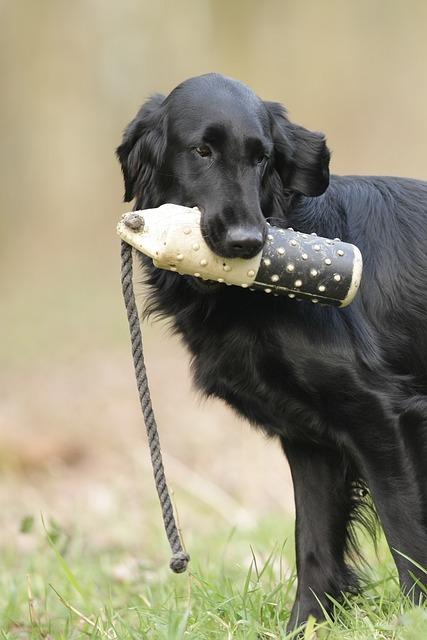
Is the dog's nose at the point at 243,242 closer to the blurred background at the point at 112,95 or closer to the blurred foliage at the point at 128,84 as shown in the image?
the blurred background at the point at 112,95

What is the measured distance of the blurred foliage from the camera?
53.9 feet

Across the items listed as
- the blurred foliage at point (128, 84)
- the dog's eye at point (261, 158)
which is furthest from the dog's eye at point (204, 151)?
the blurred foliage at point (128, 84)

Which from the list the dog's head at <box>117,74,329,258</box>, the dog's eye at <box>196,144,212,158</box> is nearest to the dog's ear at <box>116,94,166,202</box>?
the dog's head at <box>117,74,329,258</box>

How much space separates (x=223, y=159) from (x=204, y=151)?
0.32 feet

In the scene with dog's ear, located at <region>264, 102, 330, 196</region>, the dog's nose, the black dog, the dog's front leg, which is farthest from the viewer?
the dog's front leg

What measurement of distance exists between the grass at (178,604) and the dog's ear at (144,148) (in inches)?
53.8

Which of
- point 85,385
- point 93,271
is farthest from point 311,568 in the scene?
point 93,271

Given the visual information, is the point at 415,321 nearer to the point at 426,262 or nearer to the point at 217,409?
the point at 426,262

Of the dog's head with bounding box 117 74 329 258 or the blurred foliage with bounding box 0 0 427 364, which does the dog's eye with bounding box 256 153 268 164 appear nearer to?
the dog's head with bounding box 117 74 329 258

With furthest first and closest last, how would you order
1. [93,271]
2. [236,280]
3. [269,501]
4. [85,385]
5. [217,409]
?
[93,271] → [85,385] → [217,409] → [269,501] → [236,280]

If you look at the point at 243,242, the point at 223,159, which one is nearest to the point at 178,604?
the point at 243,242

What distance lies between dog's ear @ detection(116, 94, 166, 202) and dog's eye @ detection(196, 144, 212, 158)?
22 centimetres

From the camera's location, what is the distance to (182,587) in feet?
13.1

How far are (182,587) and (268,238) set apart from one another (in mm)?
1716
